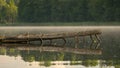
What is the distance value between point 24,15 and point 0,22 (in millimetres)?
11875

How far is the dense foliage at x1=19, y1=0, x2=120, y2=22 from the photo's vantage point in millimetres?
158000

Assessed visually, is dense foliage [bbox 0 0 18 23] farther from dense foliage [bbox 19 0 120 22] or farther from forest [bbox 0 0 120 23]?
dense foliage [bbox 19 0 120 22]

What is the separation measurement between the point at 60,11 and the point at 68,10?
12.3 ft

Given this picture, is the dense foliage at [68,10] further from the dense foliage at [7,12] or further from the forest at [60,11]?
the dense foliage at [7,12]

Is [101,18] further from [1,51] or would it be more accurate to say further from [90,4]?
[1,51]

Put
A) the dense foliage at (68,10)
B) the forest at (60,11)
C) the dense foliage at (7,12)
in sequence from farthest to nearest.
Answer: the dense foliage at (7,12) → the forest at (60,11) → the dense foliage at (68,10)

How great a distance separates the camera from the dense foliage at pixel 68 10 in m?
158

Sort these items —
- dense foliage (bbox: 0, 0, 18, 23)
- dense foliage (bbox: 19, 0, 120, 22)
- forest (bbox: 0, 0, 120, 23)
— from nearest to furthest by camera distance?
dense foliage (bbox: 19, 0, 120, 22), forest (bbox: 0, 0, 120, 23), dense foliage (bbox: 0, 0, 18, 23)

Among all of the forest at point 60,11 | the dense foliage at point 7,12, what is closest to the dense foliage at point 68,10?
the forest at point 60,11

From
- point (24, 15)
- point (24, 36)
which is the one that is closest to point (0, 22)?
point (24, 15)

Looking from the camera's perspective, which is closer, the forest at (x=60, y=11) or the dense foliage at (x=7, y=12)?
the forest at (x=60, y=11)

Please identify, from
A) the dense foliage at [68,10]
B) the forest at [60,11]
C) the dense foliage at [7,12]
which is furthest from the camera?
the dense foliage at [7,12]

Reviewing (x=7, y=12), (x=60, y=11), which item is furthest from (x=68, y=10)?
(x=7, y=12)

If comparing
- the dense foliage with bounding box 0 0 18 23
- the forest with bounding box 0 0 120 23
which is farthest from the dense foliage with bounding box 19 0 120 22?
the dense foliage with bounding box 0 0 18 23
